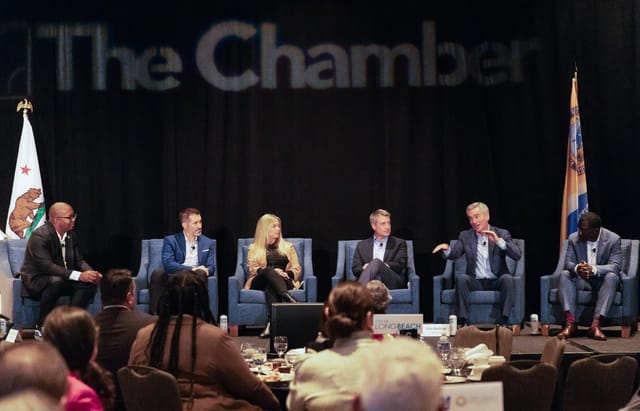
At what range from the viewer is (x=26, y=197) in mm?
9852

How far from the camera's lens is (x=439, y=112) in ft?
33.4

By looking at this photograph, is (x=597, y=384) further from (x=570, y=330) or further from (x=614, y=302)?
(x=614, y=302)

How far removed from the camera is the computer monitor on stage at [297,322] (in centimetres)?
599

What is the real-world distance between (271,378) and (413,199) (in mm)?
5438

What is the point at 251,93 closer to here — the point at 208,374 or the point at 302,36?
the point at 302,36

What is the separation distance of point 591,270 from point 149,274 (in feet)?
12.4

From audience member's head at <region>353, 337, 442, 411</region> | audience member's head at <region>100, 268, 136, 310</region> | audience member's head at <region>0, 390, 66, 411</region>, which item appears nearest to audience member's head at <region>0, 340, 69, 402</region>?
audience member's head at <region>0, 390, 66, 411</region>

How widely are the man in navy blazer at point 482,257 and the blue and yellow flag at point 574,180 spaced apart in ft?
2.39

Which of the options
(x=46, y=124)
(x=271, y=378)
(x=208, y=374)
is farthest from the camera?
(x=46, y=124)

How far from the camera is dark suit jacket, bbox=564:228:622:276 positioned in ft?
29.2

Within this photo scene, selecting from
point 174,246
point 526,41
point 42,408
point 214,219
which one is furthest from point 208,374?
point 526,41

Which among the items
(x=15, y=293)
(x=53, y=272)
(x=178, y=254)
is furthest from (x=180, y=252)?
(x=15, y=293)

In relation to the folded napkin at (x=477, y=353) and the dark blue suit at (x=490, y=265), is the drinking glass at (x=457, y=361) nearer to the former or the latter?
the folded napkin at (x=477, y=353)

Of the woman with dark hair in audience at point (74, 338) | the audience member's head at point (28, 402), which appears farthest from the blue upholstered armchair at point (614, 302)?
the audience member's head at point (28, 402)
